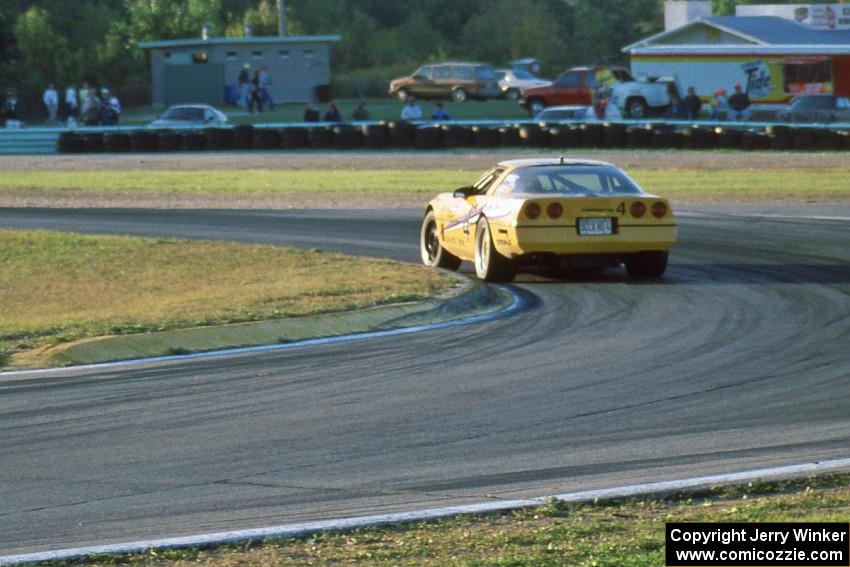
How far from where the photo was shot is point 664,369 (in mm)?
9922

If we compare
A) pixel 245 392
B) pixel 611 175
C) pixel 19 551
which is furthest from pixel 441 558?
pixel 611 175

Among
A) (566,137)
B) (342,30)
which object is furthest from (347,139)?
(342,30)

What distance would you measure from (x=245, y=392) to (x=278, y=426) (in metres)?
1.07

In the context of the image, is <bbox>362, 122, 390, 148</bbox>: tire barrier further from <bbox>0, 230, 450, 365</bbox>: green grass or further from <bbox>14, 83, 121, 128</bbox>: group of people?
<bbox>0, 230, 450, 365</bbox>: green grass

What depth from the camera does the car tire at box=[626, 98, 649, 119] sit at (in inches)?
2106

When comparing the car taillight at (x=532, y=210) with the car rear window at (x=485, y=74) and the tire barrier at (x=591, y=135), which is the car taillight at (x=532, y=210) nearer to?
the tire barrier at (x=591, y=135)

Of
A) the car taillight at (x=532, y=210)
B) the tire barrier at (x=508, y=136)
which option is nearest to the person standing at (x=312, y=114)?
the tire barrier at (x=508, y=136)

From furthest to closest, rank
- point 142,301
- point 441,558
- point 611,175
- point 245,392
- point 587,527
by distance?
point 611,175
point 142,301
point 245,392
point 587,527
point 441,558

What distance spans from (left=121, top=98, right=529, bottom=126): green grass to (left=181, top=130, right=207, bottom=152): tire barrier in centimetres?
1328

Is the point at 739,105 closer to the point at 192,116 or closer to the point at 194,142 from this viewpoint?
the point at 192,116

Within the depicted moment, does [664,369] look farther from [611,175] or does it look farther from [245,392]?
[611,175]

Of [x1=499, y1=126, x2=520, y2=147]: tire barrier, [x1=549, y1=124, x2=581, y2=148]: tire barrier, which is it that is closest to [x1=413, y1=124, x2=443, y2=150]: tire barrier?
[x1=499, y1=126, x2=520, y2=147]: tire barrier

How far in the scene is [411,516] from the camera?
6.19 metres

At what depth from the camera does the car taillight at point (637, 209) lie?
14.6m
